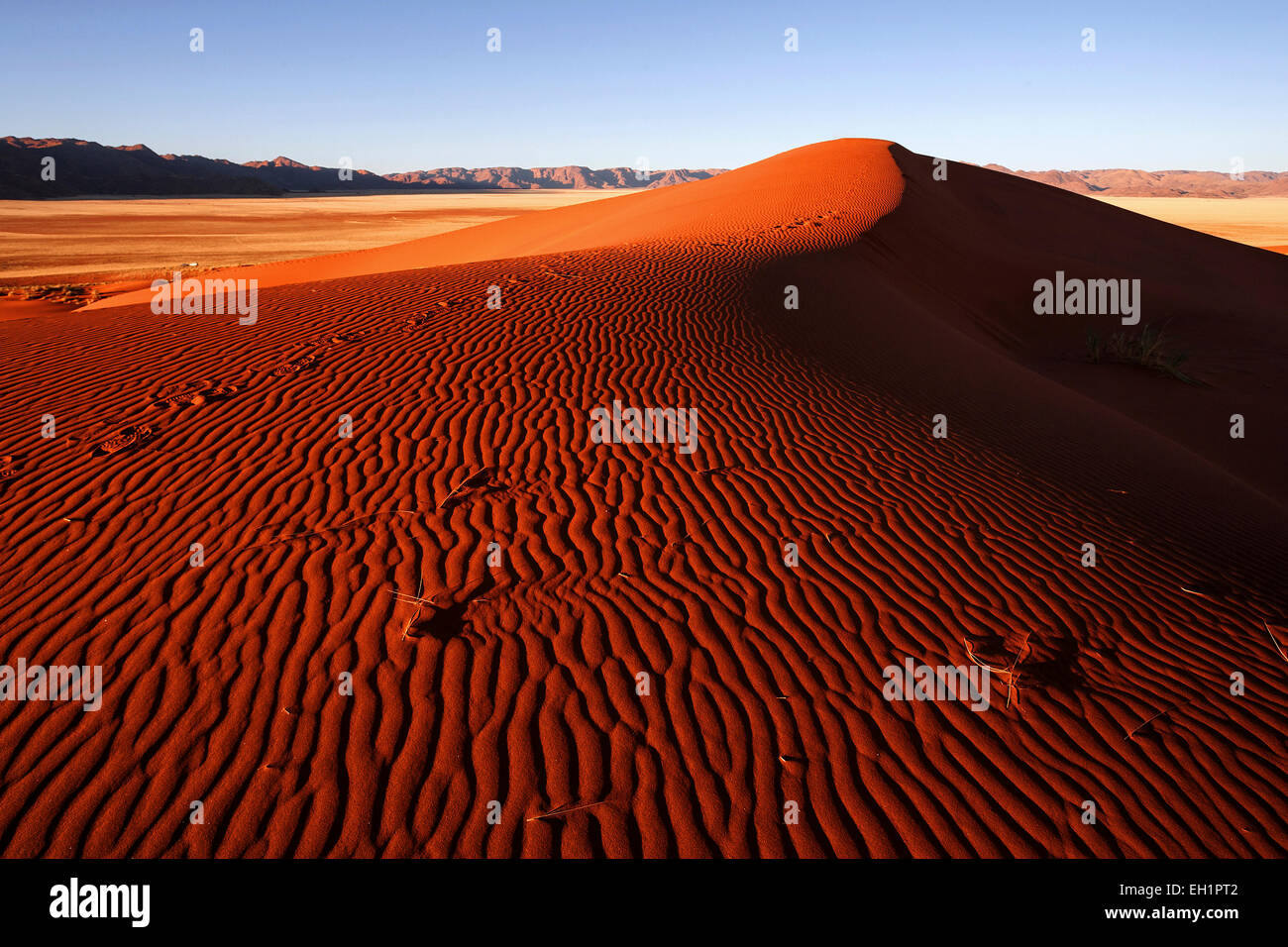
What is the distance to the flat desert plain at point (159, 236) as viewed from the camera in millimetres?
27491

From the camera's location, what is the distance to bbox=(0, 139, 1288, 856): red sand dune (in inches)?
133

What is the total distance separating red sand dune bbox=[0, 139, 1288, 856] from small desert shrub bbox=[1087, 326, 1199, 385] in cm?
494

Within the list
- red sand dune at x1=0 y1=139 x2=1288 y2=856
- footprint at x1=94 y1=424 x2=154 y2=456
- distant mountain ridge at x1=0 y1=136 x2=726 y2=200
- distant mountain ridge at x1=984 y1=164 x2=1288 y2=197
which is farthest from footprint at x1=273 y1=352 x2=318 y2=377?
distant mountain ridge at x1=984 y1=164 x2=1288 y2=197

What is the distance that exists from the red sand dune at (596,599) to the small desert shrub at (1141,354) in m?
4.94

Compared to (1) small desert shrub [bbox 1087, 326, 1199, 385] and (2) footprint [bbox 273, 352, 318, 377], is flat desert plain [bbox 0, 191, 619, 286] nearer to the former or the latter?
(2) footprint [bbox 273, 352, 318, 377]

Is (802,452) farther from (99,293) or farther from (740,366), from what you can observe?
(99,293)

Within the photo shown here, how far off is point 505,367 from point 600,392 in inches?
52.1

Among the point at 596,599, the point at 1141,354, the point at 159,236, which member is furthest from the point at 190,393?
the point at 159,236

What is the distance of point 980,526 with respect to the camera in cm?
590

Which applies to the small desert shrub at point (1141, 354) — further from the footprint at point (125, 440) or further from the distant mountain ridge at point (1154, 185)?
the distant mountain ridge at point (1154, 185)
